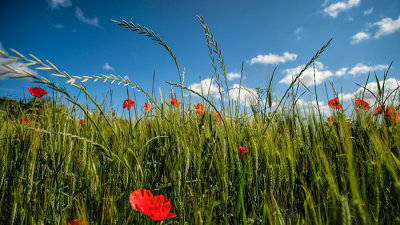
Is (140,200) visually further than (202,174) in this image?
No

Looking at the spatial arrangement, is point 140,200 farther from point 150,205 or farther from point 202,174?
point 202,174

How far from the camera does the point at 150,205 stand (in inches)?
22.6

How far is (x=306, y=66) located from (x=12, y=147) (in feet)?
4.77

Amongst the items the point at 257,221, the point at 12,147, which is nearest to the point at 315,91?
the point at 257,221

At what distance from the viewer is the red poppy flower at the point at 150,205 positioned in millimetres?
530

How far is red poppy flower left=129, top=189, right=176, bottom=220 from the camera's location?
53 cm

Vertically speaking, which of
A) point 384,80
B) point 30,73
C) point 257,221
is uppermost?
point 384,80

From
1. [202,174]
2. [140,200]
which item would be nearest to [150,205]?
[140,200]

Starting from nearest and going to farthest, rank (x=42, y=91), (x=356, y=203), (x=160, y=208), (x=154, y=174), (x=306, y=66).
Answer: (x=356, y=203)
(x=160, y=208)
(x=306, y=66)
(x=154, y=174)
(x=42, y=91)

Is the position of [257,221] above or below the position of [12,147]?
below

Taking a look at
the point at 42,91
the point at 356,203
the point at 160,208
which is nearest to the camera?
the point at 356,203

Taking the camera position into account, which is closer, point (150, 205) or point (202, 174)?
point (150, 205)

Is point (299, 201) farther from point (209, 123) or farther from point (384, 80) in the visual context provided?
point (384, 80)

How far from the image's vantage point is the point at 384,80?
103 cm
